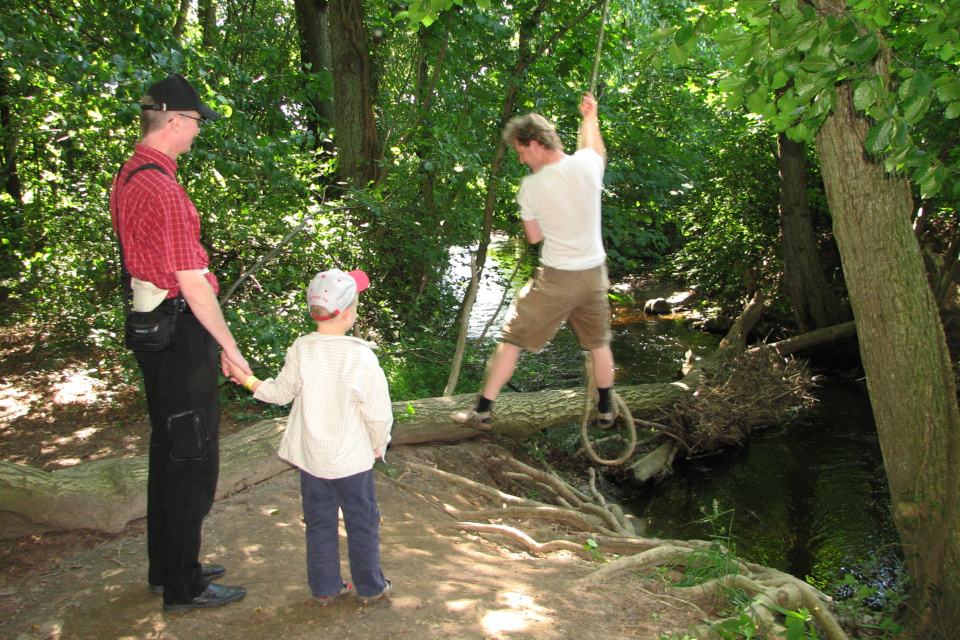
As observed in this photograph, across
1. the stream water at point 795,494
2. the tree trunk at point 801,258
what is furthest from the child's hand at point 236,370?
the tree trunk at point 801,258

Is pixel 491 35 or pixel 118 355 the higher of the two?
pixel 491 35

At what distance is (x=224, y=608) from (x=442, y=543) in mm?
1625

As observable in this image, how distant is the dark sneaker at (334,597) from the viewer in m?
3.15

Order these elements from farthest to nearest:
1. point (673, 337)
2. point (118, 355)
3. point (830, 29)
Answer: point (673, 337) → point (118, 355) → point (830, 29)

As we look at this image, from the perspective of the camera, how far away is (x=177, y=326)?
2.81 meters

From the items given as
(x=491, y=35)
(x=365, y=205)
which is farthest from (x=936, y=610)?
(x=491, y=35)

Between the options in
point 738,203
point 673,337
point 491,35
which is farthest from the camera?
point 738,203

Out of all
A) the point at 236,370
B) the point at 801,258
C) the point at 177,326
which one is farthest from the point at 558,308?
the point at 801,258

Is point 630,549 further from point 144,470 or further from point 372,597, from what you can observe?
point 144,470

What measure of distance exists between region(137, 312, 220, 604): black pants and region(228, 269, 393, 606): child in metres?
0.17

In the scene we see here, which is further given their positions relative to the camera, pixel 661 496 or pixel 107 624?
pixel 661 496

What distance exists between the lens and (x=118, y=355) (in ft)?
23.9

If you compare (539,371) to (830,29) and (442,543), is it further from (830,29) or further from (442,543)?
(830,29)

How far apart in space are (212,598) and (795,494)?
22.3ft
